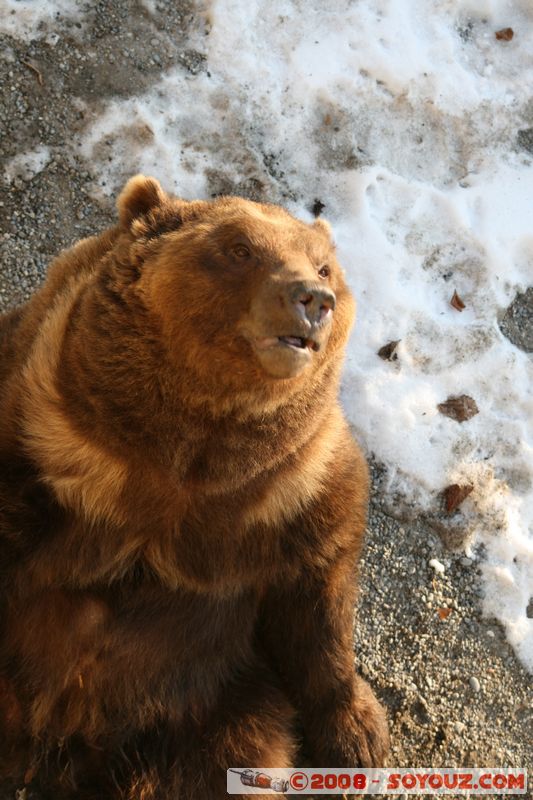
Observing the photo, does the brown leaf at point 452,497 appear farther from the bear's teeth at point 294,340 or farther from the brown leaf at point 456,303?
the bear's teeth at point 294,340

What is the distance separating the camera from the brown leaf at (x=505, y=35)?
6.13 meters

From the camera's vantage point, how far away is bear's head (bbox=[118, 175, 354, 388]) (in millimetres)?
3229

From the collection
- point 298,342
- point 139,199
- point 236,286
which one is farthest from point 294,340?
point 139,199

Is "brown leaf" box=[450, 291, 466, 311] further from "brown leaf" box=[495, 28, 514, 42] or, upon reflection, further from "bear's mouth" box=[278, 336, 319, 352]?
"bear's mouth" box=[278, 336, 319, 352]

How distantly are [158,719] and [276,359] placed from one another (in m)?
2.02

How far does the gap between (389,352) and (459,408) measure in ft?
1.72

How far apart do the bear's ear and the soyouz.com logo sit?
2.61 metres

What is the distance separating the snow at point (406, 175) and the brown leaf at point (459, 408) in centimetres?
4

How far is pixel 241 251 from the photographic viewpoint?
11.5ft

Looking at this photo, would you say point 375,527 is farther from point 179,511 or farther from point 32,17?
point 32,17

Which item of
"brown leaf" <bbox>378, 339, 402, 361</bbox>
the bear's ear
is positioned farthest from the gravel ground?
the bear's ear

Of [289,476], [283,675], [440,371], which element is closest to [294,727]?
[283,675]

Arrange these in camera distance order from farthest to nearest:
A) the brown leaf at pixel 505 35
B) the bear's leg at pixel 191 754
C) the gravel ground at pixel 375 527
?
the brown leaf at pixel 505 35 < the gravel ground at pixel 375 527 < the bear's leg at pixel 191 754

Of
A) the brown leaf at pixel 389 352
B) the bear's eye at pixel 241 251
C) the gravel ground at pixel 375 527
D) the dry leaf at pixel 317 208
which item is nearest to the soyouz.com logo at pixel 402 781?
the gravel ground at pixel 375 527
